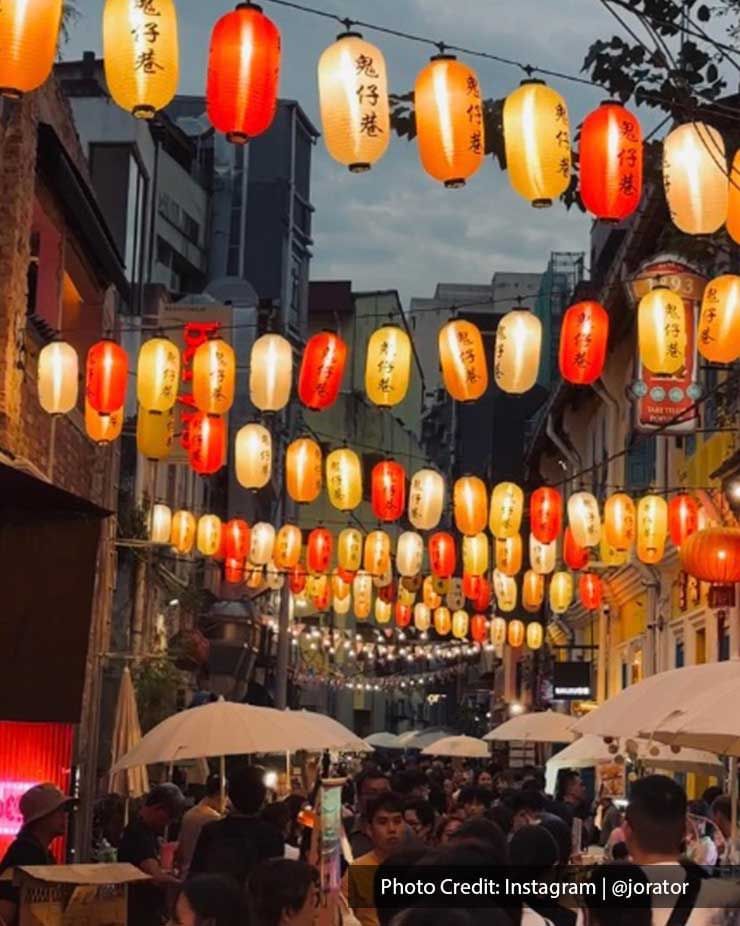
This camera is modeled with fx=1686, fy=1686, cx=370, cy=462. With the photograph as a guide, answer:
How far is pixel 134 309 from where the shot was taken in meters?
30.2

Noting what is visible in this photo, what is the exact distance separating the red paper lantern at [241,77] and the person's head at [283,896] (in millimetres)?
7725

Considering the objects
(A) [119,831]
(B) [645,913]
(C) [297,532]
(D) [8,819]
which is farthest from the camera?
(C) [297,532]

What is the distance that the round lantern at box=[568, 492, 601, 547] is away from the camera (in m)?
26.4

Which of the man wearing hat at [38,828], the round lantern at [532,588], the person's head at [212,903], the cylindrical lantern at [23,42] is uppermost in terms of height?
the cylindrical lantern at [23,42]

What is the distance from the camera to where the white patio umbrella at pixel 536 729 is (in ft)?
80.3

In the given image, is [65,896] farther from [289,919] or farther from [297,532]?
[297,532]

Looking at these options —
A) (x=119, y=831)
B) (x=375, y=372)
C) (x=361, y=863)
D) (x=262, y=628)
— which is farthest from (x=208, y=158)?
(x=361, y=863)

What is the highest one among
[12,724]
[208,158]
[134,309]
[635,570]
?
[208,158]

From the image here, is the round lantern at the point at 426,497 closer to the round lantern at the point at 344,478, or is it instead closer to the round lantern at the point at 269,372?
the round lantern at the point at 344,478

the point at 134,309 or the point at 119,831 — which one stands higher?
the point at 134,309

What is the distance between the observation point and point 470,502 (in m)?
26.8

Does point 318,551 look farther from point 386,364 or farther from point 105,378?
point 105,378

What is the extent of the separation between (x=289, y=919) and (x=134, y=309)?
2433 centimetres

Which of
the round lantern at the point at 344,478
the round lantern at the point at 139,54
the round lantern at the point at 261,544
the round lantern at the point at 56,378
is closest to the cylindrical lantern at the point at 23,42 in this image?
the round lantern at the point at 139,54
